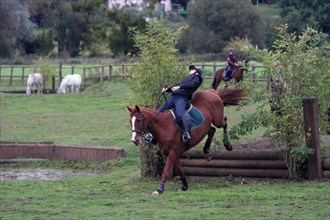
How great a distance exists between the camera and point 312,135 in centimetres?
1549

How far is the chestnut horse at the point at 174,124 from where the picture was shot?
14.8 meters

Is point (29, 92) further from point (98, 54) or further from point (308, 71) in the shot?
point (308, 71)

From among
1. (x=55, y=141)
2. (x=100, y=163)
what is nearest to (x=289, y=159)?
(x=100, y=163)

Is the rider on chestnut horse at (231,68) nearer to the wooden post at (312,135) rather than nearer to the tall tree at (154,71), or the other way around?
the tall tree at (154,71)

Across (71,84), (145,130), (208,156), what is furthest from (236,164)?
(71,84)

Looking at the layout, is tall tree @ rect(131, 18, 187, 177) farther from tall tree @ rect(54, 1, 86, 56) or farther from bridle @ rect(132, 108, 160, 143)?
tall tree @ rect(54, 1, 86, 56)

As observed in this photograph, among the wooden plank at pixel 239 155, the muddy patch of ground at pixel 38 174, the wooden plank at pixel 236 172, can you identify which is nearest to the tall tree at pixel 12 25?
the muddy patch of ground at pixel 38 174

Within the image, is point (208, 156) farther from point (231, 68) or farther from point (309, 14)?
point (309, 14)

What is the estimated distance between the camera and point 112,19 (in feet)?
235

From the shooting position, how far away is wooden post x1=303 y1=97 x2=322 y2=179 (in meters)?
15.4

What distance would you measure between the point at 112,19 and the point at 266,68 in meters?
56.6

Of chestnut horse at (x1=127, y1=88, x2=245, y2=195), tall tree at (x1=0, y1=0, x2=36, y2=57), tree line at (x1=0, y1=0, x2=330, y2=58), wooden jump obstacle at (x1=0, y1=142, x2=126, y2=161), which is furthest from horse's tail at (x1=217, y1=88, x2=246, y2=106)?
tall tree at (x1=0, y1=0, x2=36, y2=57)

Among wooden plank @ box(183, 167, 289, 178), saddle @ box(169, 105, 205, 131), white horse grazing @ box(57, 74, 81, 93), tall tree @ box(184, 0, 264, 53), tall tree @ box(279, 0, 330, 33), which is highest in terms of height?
tall tree @ box(184, 0, 264, 53)

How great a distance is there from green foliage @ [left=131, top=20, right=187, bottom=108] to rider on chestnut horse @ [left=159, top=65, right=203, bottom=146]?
1806 millimetres
